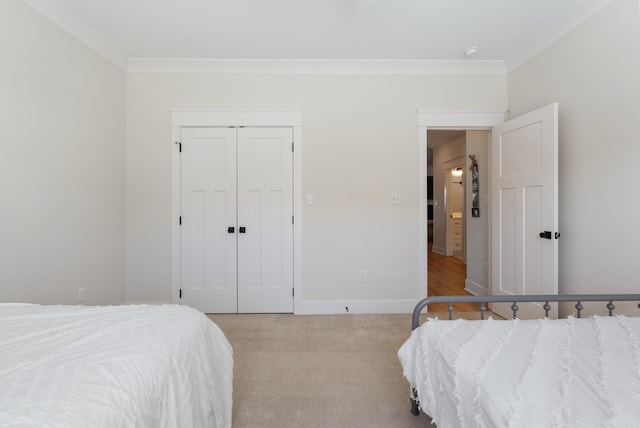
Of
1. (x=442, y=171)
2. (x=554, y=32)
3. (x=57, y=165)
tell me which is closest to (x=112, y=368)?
(x=57, y=165)

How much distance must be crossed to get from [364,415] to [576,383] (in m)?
1.06

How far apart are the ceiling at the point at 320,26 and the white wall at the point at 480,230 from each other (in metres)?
1.14

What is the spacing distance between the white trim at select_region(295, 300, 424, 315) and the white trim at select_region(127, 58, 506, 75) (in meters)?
2.42

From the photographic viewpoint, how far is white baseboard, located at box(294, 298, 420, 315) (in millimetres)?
2988

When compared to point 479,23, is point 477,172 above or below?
below

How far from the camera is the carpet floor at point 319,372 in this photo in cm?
156

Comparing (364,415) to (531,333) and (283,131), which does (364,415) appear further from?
(283,131)

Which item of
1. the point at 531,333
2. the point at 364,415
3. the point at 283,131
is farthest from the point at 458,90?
the point at 364,415

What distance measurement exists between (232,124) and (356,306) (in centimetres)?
233

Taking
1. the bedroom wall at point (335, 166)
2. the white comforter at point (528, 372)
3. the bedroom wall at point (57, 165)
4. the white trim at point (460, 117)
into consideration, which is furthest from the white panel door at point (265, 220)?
the white comforter at point (528, 372)

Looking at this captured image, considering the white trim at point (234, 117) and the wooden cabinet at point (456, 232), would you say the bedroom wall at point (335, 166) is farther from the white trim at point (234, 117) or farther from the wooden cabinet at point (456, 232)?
the wooden cabinet at point (456, 232)

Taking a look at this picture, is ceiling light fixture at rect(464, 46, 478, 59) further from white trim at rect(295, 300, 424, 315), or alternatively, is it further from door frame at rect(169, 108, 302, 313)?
white trim at rect(295, 300, 424, 315)

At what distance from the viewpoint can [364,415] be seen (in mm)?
1570

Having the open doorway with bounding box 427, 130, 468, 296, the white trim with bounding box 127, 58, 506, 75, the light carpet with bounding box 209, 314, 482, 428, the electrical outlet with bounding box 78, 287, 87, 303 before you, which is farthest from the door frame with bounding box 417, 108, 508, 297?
the electrical outlet with bounding box 78, 287, 87, 303
